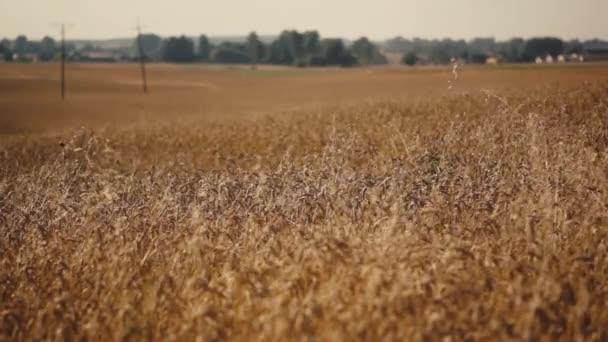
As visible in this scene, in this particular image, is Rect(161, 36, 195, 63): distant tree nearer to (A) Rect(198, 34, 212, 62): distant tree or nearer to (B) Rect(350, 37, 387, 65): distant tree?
(A) Rect(198, 34, 212, 62): distant tree

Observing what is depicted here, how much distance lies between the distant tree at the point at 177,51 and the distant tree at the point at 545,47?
86967mm

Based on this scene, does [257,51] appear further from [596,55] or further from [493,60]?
[596,55]

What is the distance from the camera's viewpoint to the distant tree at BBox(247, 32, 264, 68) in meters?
163

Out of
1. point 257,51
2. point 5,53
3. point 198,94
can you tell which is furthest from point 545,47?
point 5,53

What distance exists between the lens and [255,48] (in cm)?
16400

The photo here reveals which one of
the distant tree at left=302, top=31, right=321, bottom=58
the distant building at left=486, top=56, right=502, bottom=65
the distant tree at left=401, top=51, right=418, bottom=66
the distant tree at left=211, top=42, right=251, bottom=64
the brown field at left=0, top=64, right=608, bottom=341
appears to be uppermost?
the distant tree at left=302, top=31, right=321, bottom=58

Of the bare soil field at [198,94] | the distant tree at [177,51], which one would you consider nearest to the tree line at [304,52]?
the distant tree at [177,51]

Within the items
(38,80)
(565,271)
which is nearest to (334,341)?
(565,271)

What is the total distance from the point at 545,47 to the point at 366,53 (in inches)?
2228

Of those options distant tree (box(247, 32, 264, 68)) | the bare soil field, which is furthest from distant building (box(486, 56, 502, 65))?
distant tree (box(247, 32, 264, 68))

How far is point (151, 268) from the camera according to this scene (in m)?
4.26

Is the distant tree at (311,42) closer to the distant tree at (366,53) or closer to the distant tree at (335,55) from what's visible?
the distant tree at (366,53)

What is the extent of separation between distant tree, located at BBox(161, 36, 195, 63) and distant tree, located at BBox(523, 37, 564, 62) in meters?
87.0

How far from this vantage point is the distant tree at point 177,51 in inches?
6334
